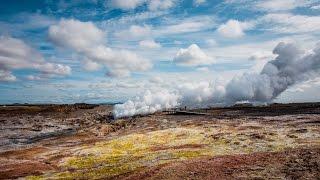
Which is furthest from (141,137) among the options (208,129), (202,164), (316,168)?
(316,168)

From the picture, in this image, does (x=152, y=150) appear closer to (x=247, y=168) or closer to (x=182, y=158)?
(x=182, y=158)

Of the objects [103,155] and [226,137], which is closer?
[103,155]

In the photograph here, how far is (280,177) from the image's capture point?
4547cm

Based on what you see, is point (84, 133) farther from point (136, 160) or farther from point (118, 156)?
point (136, 160)

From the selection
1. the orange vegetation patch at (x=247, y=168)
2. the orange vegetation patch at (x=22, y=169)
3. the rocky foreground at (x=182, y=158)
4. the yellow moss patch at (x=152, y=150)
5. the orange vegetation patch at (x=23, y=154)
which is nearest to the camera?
the orange vegetation patch at (x=247, y=168)

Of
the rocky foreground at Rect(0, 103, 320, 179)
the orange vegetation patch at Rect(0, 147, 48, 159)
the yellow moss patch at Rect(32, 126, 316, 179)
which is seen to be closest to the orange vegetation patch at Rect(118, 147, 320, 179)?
the rocky foreground at Rect(0, 103, 320, 179)

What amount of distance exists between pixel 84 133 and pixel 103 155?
5013cm

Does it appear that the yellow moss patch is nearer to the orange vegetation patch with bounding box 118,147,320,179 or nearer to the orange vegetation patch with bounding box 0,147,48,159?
the orange vegetation patch with bounding box 118,147,320,179

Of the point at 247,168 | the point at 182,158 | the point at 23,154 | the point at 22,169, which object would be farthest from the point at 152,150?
the point at 247,168

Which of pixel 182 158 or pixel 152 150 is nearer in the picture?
pixel 182 158

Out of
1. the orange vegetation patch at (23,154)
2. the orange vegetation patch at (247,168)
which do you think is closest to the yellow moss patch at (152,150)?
the orange vegetation patch at (247,168)

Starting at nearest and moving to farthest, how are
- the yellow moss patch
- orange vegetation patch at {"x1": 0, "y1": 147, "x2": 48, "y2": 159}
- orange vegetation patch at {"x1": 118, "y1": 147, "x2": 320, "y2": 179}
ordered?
orange vegetation patch at {"x1": 118, "y1": 147, "x2": 320, "y2": 179} < the yellow moss patch < orange vegetation patch at {"x1": 0, "y1": 147, "x2": 48, "y2": 159}

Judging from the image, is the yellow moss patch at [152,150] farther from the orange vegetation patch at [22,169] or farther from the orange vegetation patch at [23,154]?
the orange vegetation patch at [23,154]

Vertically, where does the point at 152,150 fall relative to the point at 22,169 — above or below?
above
